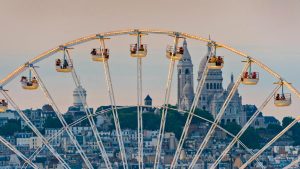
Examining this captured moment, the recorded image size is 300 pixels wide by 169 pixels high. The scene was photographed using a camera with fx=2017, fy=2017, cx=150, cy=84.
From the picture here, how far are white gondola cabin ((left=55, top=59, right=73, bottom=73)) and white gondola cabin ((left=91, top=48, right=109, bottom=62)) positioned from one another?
1.05 meters

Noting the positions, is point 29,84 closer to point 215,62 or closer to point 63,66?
point 63,66

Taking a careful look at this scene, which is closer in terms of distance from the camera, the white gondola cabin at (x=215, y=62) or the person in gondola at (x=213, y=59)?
the white gondola cabin at (x=215, y=62)

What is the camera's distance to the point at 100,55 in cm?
6725

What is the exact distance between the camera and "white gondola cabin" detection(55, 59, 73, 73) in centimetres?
6638

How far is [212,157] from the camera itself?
191625 mm

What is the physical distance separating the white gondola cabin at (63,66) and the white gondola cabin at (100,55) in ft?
3.45

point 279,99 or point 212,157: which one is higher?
point 212,157

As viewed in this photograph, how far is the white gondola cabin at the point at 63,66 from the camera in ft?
218

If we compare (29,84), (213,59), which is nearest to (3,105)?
(29,84)

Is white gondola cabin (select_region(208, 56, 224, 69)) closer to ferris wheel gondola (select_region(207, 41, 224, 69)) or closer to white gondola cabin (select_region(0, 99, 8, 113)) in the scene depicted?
ferris wheel gondola (select_region(207, 41, 224, 69))

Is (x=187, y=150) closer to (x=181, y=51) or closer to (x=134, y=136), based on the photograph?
(x=134, y=136)

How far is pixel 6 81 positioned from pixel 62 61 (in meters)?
2.85

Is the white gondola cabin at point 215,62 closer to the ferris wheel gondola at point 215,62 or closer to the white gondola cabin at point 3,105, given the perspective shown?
the ferris wheel gondola at point 215,62

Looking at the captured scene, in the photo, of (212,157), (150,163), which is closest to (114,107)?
(150,163)
